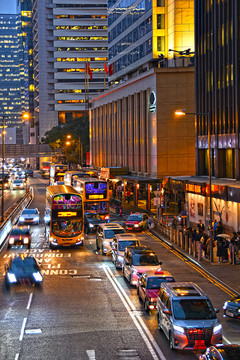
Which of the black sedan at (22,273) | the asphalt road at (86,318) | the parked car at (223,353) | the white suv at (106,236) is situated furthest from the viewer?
the white suv at (106,236)

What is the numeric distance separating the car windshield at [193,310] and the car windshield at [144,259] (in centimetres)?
920

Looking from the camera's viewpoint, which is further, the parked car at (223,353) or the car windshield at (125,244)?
the car windshield at (125,244)

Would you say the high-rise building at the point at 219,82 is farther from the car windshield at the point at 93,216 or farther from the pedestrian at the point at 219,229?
the car windshield at the point at 93,216

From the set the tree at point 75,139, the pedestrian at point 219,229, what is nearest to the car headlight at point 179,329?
the pedestrian at point 219,229

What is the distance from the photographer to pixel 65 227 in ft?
135

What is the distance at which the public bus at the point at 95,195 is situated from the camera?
5188 cm

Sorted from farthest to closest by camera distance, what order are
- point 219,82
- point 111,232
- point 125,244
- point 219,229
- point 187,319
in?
1. point 219,82
2. point 219,229
3. point 111,232
4. point 125,244
5. point 187,319

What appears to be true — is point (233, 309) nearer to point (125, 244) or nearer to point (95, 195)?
point (125, 244)

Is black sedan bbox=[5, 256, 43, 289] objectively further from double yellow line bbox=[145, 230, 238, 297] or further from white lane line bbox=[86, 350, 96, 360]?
white lane line bbox=[86, 350, 96, 360]

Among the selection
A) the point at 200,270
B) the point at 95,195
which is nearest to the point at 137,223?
the point at 95,195

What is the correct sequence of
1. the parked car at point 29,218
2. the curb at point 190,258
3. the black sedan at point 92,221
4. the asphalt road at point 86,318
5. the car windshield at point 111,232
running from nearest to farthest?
the asphalt road at point 86,318
the curb at point 190,258
the car windshield at point 111,232
the black sedan at point 92,221
the parked car at point 29,218

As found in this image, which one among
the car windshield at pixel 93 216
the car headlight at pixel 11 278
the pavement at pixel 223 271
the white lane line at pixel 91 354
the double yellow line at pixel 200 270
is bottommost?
the double yellow line at pixel 200 270

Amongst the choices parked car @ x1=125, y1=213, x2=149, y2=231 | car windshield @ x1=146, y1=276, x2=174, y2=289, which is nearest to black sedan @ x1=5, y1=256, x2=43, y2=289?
car windshield @ x1=146, y1=276, x2=174, y2=289

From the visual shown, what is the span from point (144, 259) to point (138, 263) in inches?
16.1
